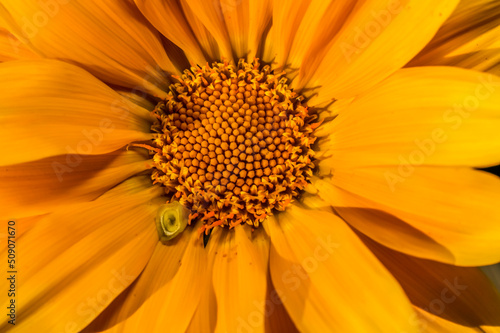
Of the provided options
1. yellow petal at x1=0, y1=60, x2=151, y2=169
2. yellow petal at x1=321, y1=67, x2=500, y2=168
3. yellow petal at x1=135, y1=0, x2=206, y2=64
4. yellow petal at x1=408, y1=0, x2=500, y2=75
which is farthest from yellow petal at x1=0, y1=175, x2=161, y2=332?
yellow petal at x1=408, y1=0, x2=500, y2=75

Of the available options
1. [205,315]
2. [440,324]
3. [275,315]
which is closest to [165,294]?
[205,315]

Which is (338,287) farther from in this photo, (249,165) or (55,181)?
(55,181)

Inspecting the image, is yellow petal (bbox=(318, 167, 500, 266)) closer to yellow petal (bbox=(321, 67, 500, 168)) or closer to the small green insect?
yellow petal (bbox=(321, 67, 500, 168))

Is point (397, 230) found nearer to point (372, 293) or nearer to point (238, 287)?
point (372, 293)

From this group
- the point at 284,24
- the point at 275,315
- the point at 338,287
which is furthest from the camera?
the point at 284,24

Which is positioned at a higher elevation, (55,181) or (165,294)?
(55,181)

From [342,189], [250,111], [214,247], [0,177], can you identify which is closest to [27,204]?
[0,177]
